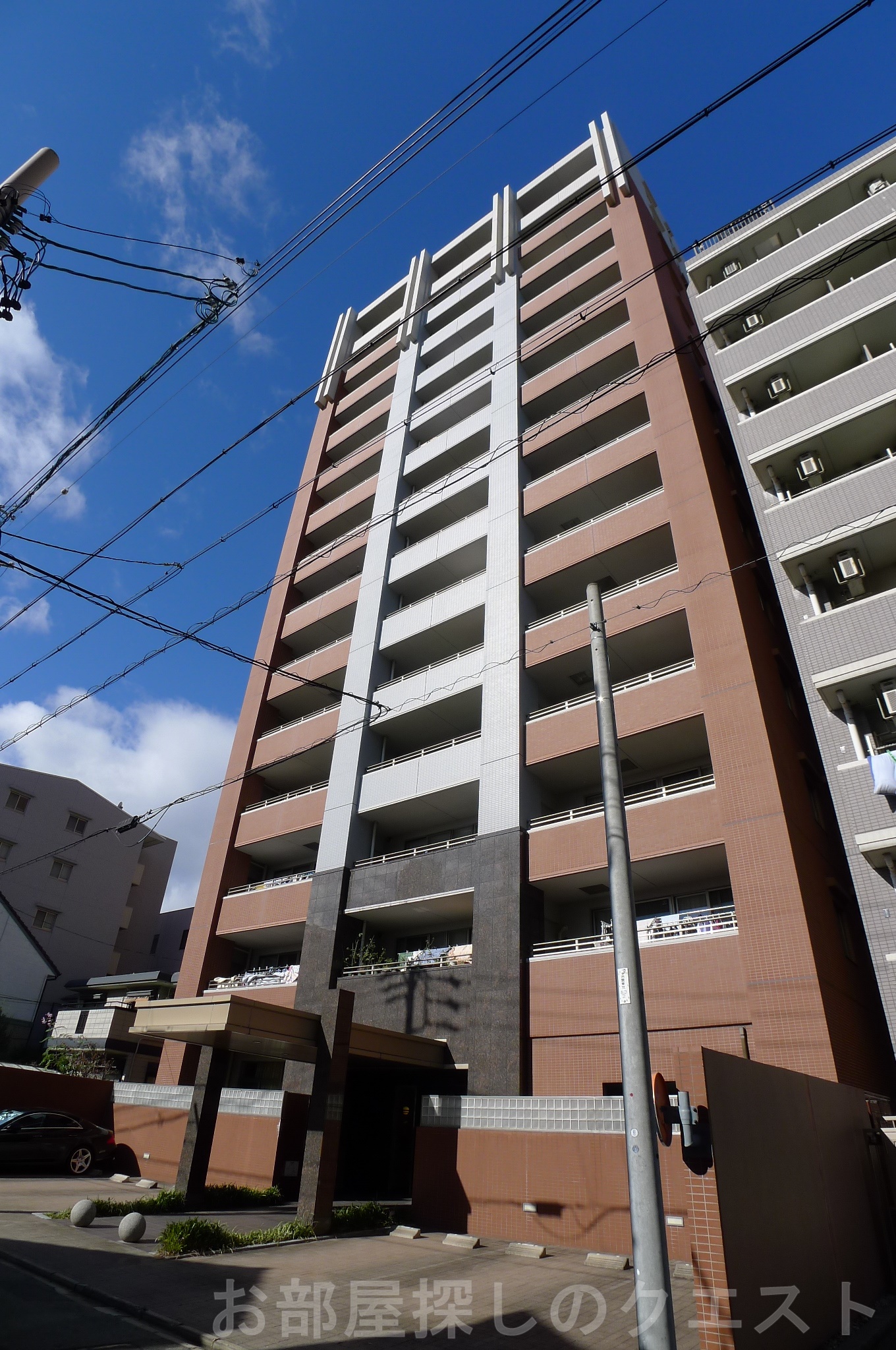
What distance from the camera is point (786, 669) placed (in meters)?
20.6

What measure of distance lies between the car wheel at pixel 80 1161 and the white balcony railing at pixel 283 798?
11.4 m

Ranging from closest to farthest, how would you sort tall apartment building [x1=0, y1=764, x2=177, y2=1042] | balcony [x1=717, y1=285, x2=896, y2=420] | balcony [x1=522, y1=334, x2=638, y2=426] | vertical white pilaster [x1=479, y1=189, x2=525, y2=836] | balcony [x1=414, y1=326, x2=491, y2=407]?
balcony [x1=717, y1=285, x2=896, y2=420] → vertical white pilaster [x1=479, y1=189, x2=525, y2=836] → balcony [x1=522, y1=334, x2=638, y2=426] → balcony [x1=414, y1=326, x2=491, y2=407] → tall apartment building [x1=0, y1=764, x2=177, y2=1042]

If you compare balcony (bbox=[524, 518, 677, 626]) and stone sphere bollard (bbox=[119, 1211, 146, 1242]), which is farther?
balcony (bbox=[524, 518, 677, 626])

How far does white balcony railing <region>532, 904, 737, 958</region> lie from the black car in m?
12.9

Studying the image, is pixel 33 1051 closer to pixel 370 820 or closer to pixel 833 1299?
pixel 370 820

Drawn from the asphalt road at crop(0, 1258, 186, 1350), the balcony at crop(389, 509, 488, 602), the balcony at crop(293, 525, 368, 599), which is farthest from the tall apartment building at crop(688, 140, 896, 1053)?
the balcony at crop(293, 525, 368, 599)

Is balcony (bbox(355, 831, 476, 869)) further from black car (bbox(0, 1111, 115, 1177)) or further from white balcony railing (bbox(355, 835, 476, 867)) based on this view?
black car (bbox(0, 1111, 115, 1177))

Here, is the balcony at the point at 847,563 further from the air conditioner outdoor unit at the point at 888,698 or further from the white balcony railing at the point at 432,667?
the white balcony railing at the point at 432,667

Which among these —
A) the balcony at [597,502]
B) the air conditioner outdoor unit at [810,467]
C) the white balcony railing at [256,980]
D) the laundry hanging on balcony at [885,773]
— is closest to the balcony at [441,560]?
the balcony at [597,502]

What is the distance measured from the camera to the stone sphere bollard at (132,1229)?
11758 mm

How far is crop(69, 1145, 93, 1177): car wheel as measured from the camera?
1950 centimetres

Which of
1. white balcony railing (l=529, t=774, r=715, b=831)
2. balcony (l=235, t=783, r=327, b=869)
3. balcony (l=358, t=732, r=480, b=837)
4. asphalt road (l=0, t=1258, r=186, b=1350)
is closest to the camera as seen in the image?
asphalt road (l=0, t=1258, r=186, b=1350)

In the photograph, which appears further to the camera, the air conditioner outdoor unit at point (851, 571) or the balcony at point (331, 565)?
the balcony at point (331, 565)

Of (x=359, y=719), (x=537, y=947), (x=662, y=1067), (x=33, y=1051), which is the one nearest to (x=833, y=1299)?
(x=662, y=1067)
